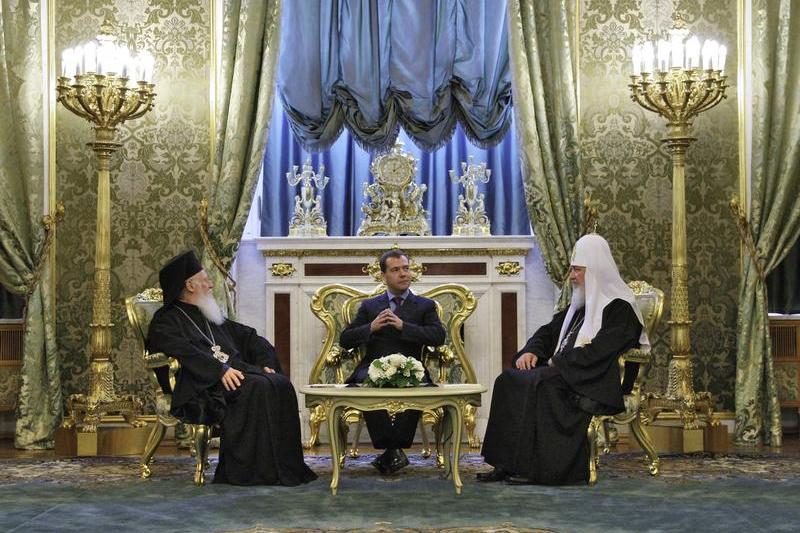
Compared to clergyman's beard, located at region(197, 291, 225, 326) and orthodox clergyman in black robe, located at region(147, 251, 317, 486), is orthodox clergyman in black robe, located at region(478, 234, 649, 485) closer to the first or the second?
orthodox clergyman in black robe, located at region(147, 251, 317, 486)

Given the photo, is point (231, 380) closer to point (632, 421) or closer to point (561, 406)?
point (561, 406)

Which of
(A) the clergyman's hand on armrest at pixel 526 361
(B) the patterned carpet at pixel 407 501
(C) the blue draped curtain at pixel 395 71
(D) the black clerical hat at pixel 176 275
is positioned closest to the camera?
(B) the patterned carpet at pixel 407 501

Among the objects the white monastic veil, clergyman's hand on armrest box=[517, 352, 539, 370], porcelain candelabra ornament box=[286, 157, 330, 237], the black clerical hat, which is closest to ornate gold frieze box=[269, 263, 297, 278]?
porcelain candelabra ornament box=[286, 157, 330, 237]

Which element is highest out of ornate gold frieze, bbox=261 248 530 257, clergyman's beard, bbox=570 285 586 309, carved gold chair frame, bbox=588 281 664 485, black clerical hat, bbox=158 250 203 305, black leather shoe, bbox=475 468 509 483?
ornate gold frieze, bbox=261 248 530 257

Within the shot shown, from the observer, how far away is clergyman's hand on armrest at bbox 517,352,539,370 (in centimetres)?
650

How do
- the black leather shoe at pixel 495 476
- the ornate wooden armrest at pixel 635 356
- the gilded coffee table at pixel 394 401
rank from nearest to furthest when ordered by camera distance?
1. the gilded coffee table at pixel 394 401
2. the black leather shoe at pixel 495 476
3. the ornate wooden armrest at pixel 635 356

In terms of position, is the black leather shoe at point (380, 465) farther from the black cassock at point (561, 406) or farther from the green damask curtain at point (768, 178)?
the green damask curtain at point (768, 178)

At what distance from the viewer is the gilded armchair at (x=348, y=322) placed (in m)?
7.27

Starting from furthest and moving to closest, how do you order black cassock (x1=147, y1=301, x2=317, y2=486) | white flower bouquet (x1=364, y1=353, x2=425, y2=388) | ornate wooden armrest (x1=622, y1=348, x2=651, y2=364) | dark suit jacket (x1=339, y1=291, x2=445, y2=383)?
dark suit jacket (x1=339, y1=291, x2=445, y2=383) → ornate wooden armrest (x1=622, y1=348, x2=651, y2=364) → black cassock (x1=147, y1=301, x2=317, y2=486) → white flower bouquet (x1=364, y1=353, x2=425, y2=388)

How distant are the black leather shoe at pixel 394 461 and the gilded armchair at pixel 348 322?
1.87 ft

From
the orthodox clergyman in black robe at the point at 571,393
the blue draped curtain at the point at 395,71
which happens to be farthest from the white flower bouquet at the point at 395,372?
the blue draped curtain at the point at 395,71

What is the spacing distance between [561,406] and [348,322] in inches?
70.7

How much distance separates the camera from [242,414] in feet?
19.9

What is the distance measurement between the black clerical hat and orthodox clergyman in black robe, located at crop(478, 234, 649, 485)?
1.80m
